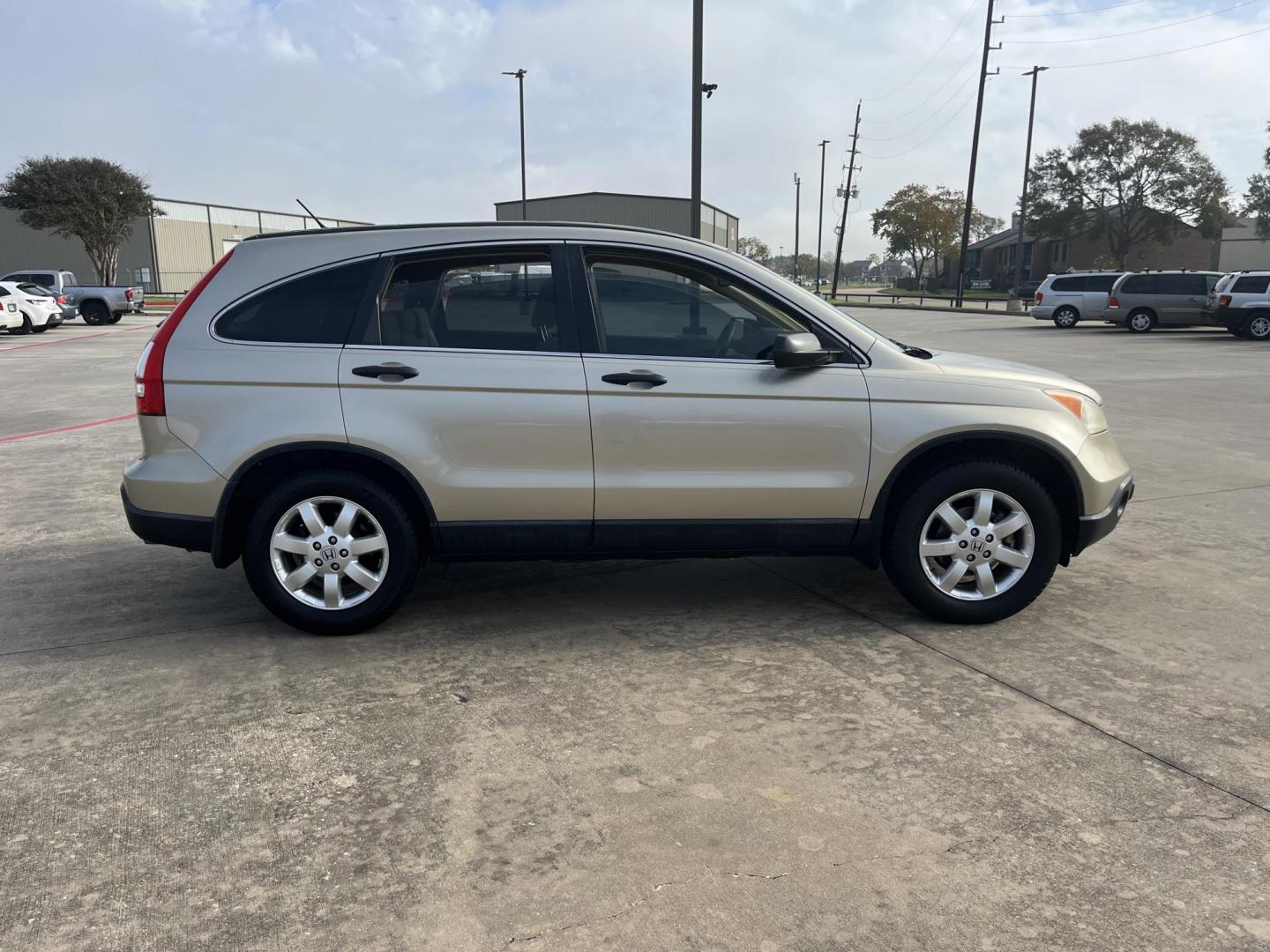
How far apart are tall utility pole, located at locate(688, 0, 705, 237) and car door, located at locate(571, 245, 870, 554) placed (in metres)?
11.6

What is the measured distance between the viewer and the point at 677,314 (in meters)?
4.31

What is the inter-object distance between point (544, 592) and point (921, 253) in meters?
93.6

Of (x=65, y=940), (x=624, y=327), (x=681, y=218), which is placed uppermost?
(x=681, y=218)

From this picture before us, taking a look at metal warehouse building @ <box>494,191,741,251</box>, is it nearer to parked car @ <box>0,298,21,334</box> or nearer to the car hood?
parked car @ <box>0,298,21,334</box>

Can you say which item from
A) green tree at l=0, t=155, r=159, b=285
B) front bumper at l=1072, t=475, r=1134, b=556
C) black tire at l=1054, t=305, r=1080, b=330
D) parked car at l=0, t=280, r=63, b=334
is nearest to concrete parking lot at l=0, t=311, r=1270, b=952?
front bumper at l=1072, t=475, r=1134, b=556

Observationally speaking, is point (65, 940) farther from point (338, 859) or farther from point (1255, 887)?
point (1255, 887)

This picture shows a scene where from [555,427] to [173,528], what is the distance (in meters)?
1.71

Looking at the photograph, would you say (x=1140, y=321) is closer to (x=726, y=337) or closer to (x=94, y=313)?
(x=726, y=337)

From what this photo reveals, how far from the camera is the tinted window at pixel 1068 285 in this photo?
2955 cm

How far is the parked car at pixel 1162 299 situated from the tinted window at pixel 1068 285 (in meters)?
2.32

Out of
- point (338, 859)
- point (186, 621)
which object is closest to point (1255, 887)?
point (338, 859)

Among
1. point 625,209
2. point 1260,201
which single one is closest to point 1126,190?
point 1260,201

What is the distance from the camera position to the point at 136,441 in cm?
932

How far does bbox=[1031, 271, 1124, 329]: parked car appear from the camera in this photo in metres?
29.1
